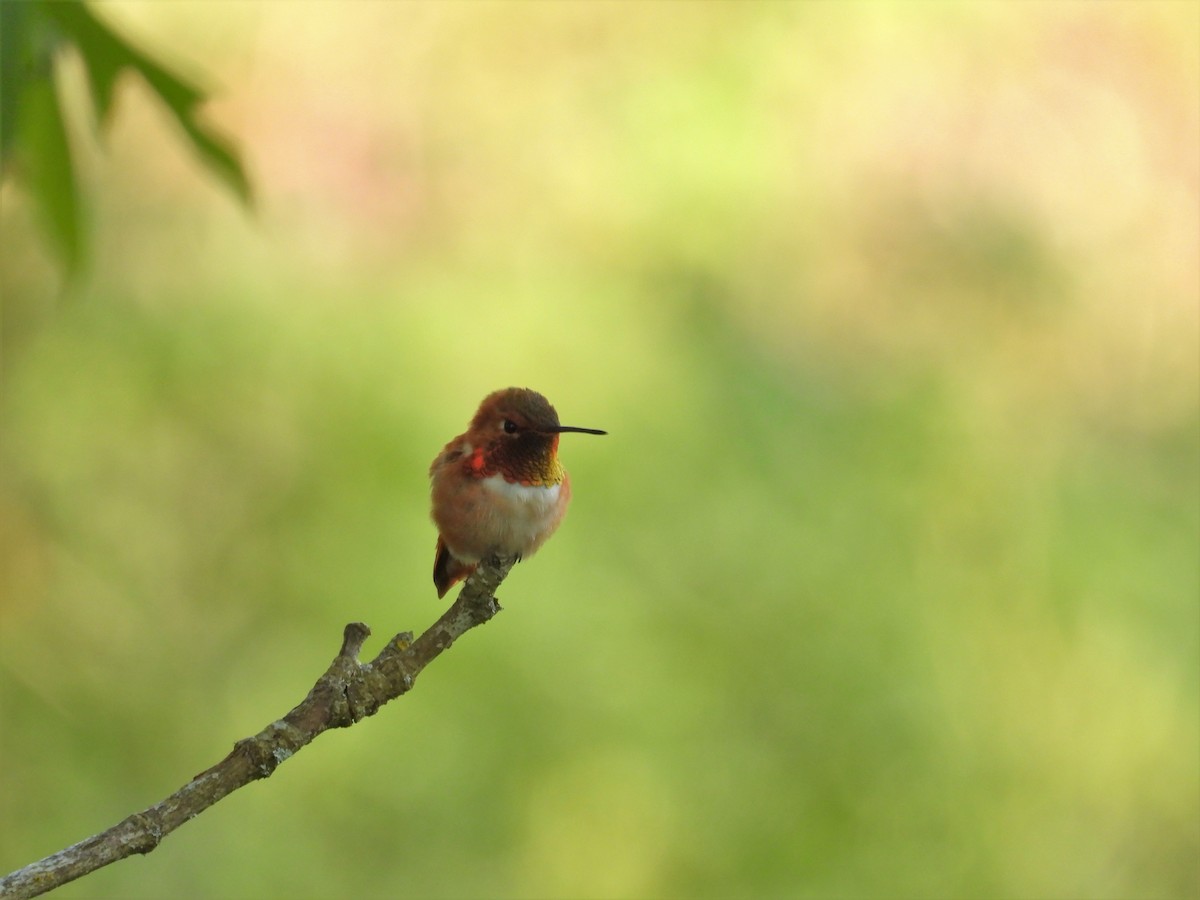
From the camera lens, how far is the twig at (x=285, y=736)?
3.02 ft

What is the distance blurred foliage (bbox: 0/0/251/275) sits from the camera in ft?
4.11

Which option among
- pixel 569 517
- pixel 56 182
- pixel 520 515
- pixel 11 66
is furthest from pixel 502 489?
pixel 569 517

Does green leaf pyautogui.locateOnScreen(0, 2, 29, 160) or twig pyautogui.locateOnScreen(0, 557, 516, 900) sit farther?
green leaf pyautogui.locateOnScreen(0, 2, 29, 160)

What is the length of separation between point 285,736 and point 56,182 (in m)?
0.63

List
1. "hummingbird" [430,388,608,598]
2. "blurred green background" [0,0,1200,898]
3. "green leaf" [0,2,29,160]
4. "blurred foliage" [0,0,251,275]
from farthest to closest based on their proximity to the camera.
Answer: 1. "blurred green background" [0,0,1200,898]
2. "hummingbird" [430,388,608,598]
3. "blurred foliage" [0,0,251,275]
4. "green leaf" [0,2,29,160]

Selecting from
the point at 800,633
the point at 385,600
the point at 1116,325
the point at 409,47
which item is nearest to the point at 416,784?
the point at 385,600

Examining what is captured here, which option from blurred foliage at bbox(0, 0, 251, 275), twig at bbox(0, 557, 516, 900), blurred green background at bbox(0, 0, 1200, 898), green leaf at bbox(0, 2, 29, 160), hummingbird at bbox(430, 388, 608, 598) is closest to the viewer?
twig at bbox(0, 557, 516, 900)

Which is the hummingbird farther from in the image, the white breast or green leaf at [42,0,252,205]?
green leaf at [42,0,252,205]

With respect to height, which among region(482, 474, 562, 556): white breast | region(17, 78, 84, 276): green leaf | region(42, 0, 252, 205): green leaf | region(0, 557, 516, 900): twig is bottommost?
region(0, 557, 516, 900): twig

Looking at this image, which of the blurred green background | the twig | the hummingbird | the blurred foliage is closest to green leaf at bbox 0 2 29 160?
the blurred foliage

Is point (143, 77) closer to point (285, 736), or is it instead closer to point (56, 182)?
point (56, 182)

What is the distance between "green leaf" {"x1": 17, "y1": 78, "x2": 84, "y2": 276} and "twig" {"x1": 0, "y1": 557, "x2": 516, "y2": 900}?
0.50 meters

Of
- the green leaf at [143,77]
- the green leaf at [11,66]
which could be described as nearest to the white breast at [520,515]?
the green leaf at [143,77]

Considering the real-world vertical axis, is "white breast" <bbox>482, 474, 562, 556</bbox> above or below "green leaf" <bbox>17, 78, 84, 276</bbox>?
below
